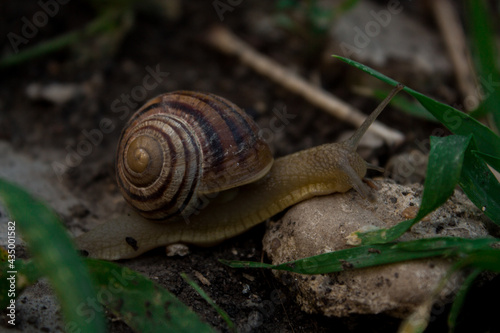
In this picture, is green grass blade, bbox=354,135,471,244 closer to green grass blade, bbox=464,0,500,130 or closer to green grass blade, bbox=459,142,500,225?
green grass blade, bbox=459,142,500,225

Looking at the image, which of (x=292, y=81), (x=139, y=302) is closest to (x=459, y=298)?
(x=139, y=302)

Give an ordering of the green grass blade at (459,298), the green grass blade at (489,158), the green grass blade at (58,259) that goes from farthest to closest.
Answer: the green grass blade at (489,158)
the green grass blade at (459,298)
the green grass blade at (58,259)

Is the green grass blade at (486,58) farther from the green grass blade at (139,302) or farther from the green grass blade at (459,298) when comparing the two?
the green grass blade at (139,302)

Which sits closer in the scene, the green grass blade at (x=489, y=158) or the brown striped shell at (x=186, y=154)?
the green grass blade at (x=489, y=158)

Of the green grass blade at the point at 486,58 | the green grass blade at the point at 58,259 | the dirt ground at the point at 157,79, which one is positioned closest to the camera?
the green grass blade at the point at 58,259

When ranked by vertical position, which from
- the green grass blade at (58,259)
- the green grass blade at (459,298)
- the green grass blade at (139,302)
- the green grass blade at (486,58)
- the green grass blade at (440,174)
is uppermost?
the green grass blade at (486,58)

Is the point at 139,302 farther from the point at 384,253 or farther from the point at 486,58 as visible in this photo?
the point at 486,58

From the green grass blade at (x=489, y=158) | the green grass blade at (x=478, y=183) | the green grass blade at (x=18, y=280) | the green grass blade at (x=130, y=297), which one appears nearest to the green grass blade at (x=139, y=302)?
the green grass blade at (x=130, y=297)
